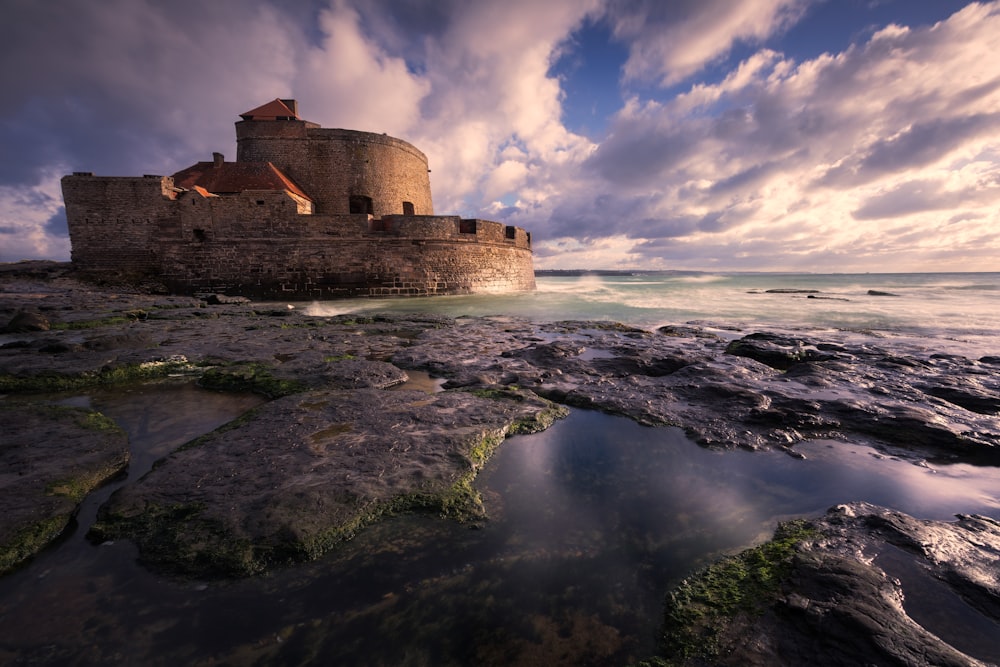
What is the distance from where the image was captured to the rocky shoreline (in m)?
1.34

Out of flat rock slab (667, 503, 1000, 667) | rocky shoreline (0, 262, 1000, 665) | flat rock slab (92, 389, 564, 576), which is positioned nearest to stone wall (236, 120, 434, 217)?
rocky shoreline (0, 262, 1000, 665)

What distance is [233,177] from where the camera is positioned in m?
17.6

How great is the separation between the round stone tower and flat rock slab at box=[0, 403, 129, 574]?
60.6 feet

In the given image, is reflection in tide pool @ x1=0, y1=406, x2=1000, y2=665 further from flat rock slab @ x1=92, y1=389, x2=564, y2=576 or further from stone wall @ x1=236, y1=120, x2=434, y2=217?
stone wall @ x1=236, y1=120, x2=434, y2=217

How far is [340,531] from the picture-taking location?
5.45 ft

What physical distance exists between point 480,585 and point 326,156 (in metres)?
22.6

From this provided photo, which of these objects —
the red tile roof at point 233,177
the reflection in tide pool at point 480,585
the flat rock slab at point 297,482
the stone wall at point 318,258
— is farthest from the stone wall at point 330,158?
the reflection in tide pool at point 480,585

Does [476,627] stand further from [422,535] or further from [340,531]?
[340,531]

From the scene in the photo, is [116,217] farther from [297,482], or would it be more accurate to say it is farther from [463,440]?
[463,440]

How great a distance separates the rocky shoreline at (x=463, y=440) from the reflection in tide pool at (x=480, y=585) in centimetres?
12

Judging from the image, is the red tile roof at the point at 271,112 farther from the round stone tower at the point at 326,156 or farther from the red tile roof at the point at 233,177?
the red tile roof at the point at 233,177

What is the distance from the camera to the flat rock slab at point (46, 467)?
61.3 inches

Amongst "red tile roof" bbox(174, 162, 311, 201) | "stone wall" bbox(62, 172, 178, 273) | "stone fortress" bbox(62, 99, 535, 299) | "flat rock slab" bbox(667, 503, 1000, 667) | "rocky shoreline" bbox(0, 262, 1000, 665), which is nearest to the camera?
"flat rock slab" bbox(667, 503, 1000, 667)

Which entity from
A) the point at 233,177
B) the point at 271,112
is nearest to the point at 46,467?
the point at 233,177
